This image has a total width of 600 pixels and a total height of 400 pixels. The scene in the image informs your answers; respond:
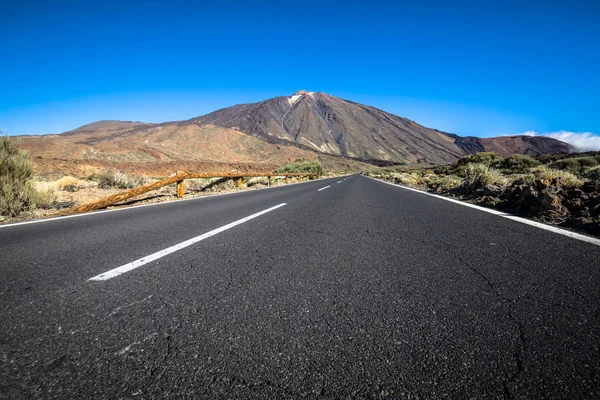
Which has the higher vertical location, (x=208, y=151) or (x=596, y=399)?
(x=208, y=151)

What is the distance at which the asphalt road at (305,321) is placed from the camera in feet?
3.79

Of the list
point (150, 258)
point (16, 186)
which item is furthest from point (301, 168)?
point (150, 258)

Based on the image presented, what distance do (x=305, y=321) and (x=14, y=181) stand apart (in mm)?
8296

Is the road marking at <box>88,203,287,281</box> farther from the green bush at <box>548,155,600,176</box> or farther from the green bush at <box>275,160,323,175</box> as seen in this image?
the green bush at <box>275,160,323,175</box>

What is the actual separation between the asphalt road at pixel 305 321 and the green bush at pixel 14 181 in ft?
14.2

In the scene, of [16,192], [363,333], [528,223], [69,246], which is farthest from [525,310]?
[16,192]

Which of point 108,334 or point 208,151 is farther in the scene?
Result: point 208,151

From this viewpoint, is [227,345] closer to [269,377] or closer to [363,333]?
[269,377]

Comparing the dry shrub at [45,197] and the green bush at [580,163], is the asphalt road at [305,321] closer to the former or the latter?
the dry shrub at [45,197]

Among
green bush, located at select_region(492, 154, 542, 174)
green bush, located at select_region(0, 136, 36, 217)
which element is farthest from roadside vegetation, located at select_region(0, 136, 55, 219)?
green bush, located at select_region(492, 154, 542, 174)

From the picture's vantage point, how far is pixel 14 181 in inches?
256

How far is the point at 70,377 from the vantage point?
1185 mm

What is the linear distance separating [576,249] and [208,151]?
6102 centimetres

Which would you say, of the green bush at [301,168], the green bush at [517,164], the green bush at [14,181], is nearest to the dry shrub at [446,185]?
the green bush at [517,164]
